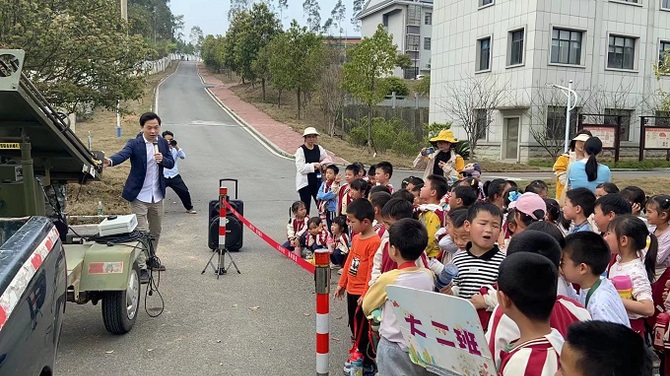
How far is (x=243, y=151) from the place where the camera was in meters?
22.5

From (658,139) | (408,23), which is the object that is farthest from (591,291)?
(408,23)

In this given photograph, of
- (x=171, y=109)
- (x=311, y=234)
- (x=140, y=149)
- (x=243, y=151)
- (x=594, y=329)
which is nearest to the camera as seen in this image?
(x=594, y=329)

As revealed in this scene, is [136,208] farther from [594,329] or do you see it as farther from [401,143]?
[401,143]

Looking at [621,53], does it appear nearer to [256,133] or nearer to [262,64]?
[256,133]

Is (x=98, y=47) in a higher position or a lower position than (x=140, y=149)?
higher

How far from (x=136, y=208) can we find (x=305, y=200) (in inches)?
111

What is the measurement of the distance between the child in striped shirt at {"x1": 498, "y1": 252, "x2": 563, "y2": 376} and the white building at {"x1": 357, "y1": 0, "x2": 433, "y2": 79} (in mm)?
57119

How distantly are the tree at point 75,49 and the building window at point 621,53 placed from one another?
23187mm

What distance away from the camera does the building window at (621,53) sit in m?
26.9

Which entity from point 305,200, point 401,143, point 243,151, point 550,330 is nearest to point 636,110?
point 401,143

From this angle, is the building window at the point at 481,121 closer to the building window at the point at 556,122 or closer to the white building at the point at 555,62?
the white building at the point at 555,62

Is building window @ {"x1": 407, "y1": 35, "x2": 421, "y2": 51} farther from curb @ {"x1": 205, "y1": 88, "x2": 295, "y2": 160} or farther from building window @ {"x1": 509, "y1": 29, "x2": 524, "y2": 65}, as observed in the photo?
building window @ {"x1": 509, "y1": 29, "x2": 524, "y2": 65}

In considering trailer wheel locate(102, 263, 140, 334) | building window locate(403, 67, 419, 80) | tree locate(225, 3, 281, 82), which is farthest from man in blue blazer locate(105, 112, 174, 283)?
building window locate(403, 67, 419, 80)

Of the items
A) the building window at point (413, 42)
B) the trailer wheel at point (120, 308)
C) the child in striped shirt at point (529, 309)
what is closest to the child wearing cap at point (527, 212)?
the child in striped shirt at point (529, 309)
